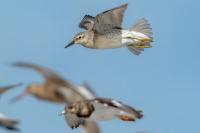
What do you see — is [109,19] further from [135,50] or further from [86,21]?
[135,50]

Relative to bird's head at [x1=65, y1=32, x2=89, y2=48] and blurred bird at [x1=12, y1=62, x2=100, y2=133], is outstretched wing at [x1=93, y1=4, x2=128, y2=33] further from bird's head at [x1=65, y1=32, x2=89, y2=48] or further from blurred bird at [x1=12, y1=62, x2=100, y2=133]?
blurred bird at [x1=12, y1=62, x2=100, y2=133]

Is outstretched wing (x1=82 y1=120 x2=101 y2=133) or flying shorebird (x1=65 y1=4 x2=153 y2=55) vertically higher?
flying shorebird (x1=65 y1=4 x2=153 y2=55)

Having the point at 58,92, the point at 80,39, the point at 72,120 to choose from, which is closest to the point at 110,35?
A: the point at 80,39

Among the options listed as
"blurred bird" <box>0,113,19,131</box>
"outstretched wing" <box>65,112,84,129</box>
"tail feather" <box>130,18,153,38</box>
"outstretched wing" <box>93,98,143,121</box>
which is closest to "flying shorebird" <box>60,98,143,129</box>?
"outstretched wing" <box>93,98,143,121</box>

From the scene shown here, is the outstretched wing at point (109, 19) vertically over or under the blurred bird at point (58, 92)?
over

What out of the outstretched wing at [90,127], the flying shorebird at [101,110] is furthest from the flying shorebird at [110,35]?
the outstretched wing at [90,127]

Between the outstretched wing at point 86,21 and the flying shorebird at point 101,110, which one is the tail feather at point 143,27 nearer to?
the outstretched wing at point 86,21
